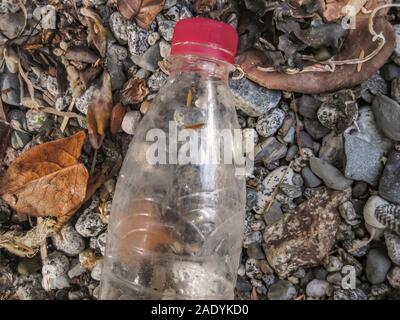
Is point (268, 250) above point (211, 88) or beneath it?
beneath

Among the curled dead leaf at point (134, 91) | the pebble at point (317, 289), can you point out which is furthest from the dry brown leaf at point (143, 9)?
the pebble at point (317, 289)

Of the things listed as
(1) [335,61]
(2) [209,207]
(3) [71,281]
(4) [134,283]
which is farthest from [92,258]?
(1) [335,61]

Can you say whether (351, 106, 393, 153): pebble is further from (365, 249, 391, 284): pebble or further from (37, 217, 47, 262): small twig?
(37, 217, 47, 262): small twig

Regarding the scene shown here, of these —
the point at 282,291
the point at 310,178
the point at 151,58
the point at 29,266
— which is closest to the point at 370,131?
the point at 310,178

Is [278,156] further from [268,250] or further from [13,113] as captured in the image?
[13,113]

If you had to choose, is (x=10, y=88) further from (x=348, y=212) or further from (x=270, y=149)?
(x=348, y=212)

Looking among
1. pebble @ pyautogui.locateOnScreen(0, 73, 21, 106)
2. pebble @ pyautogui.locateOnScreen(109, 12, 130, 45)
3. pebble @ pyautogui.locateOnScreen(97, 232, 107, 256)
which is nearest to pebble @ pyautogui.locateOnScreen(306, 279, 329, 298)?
pebble @ pyautogui.locateOnScreen(97, 232, 107, 256)
